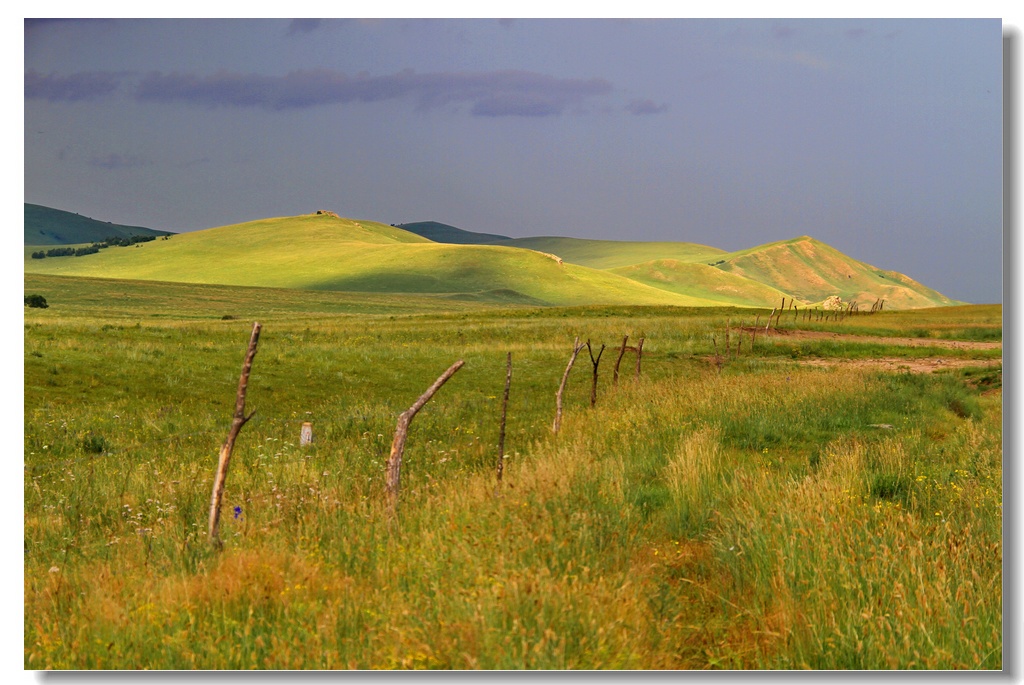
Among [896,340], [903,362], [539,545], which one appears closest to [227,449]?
[539,545]

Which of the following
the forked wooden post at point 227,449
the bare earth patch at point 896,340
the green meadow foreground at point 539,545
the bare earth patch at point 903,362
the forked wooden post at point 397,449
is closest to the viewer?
the green meadow foreground at point 539,545

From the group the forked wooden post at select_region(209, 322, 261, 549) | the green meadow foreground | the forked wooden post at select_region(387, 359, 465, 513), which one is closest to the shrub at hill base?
the green meadow foreground

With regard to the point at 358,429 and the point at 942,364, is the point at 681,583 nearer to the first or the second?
the point at 358,429

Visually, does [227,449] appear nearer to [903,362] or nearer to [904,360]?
[903,362]

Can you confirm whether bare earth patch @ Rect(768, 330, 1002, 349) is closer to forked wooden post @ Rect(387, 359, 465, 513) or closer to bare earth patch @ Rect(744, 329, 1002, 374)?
bare earth patch @ Rect(744, 329, 1002, 374)

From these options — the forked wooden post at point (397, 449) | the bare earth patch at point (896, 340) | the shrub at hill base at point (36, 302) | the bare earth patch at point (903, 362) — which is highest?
the bare earth patch at point (896, 340)

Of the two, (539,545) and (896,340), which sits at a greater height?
(896,340)

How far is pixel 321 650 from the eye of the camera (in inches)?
215

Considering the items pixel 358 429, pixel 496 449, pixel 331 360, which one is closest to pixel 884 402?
pixel 496 449

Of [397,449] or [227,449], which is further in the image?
[397,449]

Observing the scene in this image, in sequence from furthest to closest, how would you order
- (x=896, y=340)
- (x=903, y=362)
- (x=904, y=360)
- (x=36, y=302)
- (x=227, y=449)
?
(x=36, y=302) → (x=896, y=340) → (x=904, y=360) → (x=903, y=362) → (x=227, y=449)

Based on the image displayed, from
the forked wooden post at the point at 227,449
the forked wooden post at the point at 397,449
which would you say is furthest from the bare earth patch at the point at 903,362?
the forked wooden post at the point at 227,449

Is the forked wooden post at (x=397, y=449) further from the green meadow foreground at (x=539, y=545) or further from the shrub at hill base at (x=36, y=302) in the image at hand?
the shrub at hill base at (x=36, y=302)

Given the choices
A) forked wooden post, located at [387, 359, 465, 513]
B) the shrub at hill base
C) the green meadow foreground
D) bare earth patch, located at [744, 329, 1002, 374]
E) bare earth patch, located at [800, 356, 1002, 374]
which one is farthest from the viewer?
the shrub at hill base
